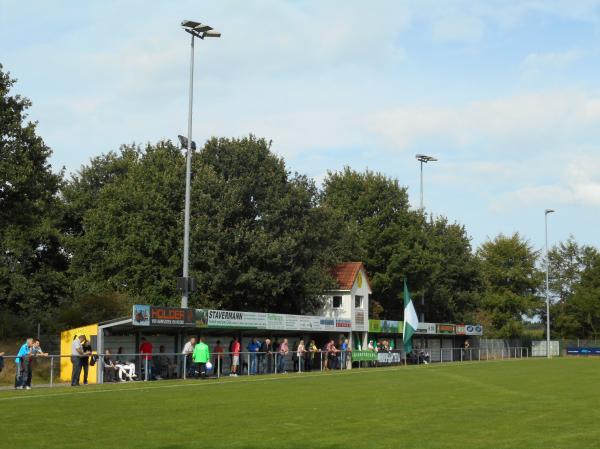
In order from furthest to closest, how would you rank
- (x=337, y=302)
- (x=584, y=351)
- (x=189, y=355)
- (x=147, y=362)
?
(x=584, y=351)
(x=337, y=302)
(x=189, y=355)
(x=147, y=362)

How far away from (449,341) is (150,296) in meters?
28.7

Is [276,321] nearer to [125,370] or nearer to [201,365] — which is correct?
[201,365]

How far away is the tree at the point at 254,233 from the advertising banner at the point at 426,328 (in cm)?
840

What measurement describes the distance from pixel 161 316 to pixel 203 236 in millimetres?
17330

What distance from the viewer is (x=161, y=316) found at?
3353 cm

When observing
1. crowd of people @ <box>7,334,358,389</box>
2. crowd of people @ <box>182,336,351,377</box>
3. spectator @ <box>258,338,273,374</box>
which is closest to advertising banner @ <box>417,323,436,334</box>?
crowd of people @ <box>182,336,351,377</box>

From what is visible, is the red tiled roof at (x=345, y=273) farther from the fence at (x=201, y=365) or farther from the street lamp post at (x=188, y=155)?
the street lamp post at (x=188, y=155)

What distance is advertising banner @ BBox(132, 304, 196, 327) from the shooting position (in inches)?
1260

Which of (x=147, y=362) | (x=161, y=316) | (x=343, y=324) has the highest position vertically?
(x=161, y=316)

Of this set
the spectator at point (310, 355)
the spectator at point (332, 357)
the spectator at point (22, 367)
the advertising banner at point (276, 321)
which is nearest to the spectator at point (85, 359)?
the spectator at point (22, 367)

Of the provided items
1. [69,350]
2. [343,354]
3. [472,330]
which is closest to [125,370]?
[69,350]

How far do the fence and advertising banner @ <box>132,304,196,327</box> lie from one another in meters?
1.38

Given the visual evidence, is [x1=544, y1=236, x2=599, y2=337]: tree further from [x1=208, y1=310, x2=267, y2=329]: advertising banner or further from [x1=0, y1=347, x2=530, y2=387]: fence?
[x1=208, y1=310, x2=267, y2=329]: advertising banner

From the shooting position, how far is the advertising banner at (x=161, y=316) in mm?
31992
